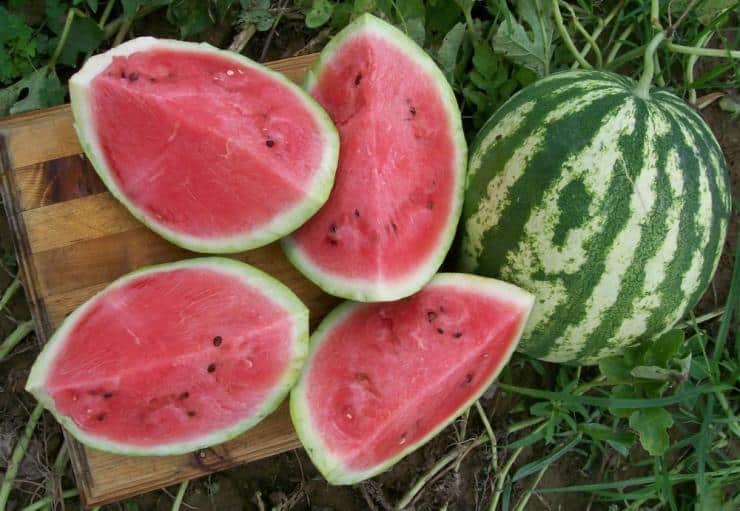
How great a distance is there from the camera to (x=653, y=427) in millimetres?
1556

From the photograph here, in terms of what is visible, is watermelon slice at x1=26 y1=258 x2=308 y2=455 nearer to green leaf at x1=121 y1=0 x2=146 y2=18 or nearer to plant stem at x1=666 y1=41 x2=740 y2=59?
green leaf at x1=121 y1=0 x2=146 y2=18

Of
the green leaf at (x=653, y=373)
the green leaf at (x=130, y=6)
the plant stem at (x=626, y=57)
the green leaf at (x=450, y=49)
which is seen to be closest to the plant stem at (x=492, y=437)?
the green leaf at (x=653, y=373)

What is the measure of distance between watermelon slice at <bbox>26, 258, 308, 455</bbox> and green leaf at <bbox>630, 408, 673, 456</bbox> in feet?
2.81

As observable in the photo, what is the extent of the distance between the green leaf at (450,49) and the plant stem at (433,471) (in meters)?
1.12

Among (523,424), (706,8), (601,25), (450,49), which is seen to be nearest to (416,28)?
(450,49)

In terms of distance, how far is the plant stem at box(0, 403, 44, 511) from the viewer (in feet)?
5.87

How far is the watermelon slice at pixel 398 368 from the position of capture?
1.49 meters

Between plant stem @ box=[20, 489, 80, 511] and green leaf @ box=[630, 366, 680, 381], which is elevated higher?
green leaf @ box=[630, 366, 680, 381]

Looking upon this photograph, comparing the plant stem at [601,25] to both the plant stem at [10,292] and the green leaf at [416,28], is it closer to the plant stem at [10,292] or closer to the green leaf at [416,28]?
the green leaf at [416,28]

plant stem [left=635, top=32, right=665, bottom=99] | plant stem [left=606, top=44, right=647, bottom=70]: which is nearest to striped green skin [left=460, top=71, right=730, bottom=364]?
plant stem [left=635, top=32, right=665, bottom=99]

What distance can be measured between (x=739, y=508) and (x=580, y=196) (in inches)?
50.2

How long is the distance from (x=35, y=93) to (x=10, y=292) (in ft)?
Result: 1.94

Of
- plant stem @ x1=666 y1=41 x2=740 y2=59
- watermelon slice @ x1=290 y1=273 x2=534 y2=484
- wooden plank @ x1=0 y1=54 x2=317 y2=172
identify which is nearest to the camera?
watermelon slice @ x1=290 y1=273 x2=534 y2=484

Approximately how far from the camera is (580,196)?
1392 mm
